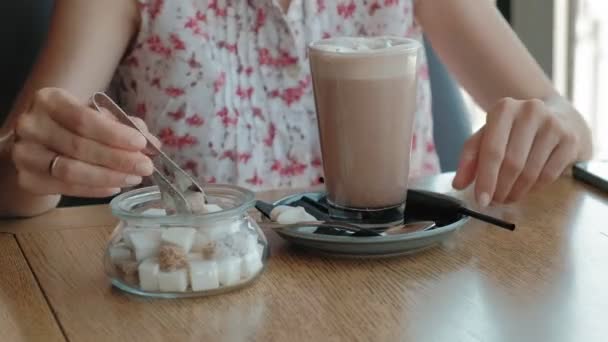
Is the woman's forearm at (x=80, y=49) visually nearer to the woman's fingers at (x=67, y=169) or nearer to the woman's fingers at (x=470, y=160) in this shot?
the woman's fingers at (x=67, y=169)

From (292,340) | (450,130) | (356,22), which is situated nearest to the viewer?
(292,340)

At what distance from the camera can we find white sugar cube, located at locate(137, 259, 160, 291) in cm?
76

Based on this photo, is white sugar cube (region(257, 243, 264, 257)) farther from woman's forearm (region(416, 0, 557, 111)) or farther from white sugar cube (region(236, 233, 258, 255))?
woman's forearm (region(416, 0, 557, 111))

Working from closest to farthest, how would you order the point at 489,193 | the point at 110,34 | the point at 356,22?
1. the point at 489,193
2. the point at 110,34
3. the point at 356,22

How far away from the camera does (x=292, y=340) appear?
26.5 inches

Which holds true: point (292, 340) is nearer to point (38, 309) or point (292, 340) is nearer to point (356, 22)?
point (38, 309)

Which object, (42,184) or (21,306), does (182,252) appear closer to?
(21,306)

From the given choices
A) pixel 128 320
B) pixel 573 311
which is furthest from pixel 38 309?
pixel 573 311

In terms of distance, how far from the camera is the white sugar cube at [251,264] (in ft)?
2.56

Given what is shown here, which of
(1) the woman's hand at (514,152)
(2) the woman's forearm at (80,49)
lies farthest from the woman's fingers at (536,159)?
(2) the woman's forearm at (80,49)

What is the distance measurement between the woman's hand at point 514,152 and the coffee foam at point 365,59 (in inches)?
5.1

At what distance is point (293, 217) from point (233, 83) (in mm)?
525

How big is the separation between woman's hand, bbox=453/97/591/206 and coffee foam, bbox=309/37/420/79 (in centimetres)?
13

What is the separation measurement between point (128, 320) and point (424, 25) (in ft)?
2.94
